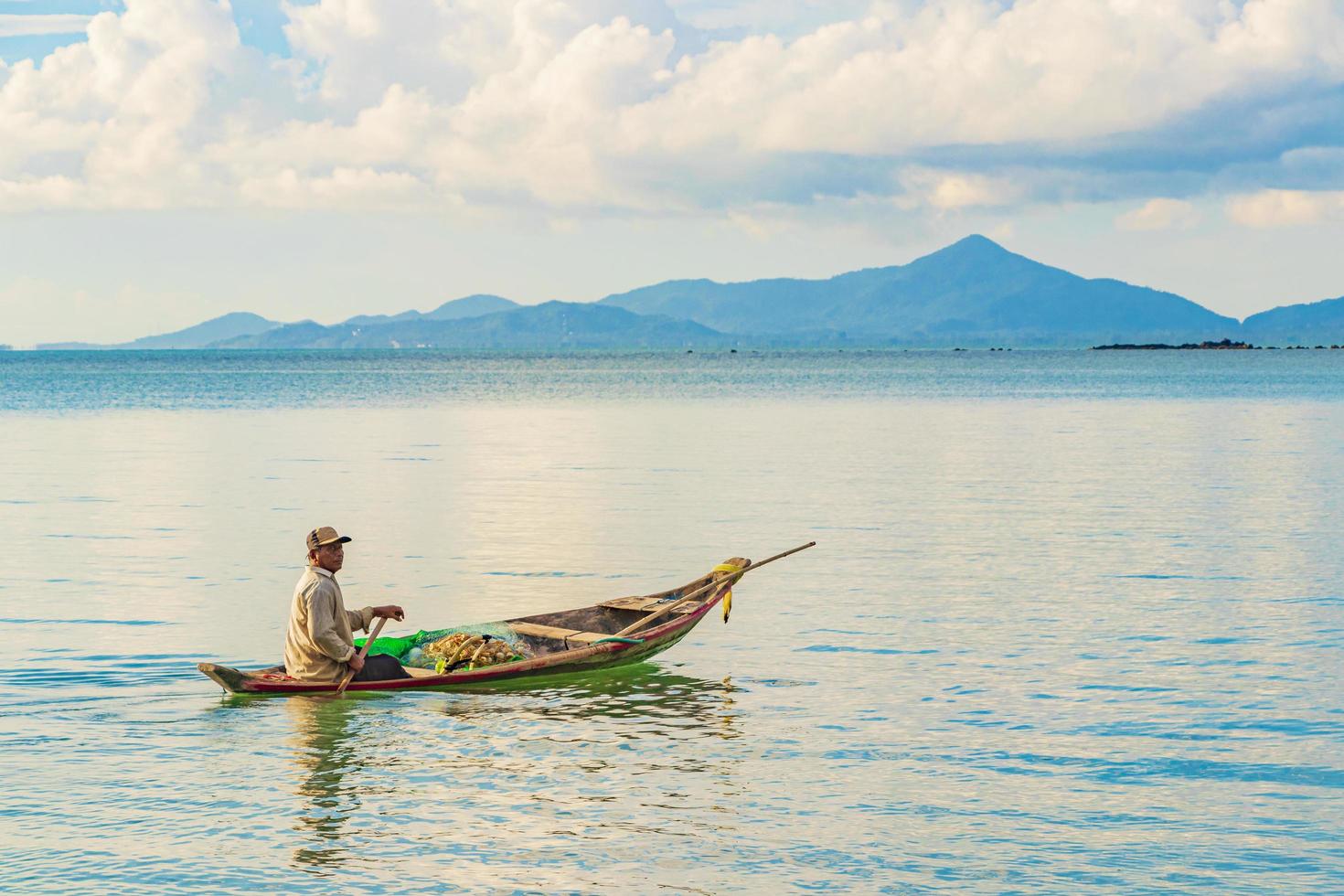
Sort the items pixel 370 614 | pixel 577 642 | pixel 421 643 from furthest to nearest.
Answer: pixel 577 642 → pixel 421 643 → pixel 370 614

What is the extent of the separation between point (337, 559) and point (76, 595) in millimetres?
9286

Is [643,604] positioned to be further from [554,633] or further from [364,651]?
[364,651]

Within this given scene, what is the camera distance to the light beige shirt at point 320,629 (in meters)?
15.4

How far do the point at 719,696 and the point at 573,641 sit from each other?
2236 millimetres

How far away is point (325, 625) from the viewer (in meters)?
15.7

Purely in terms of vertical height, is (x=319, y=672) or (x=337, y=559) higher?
(x=337, y=559)

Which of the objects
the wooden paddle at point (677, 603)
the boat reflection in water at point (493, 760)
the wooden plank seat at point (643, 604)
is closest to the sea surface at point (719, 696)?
the boat reflection in water at point (493, 760)

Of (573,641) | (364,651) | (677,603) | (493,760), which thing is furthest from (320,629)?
(677,603)

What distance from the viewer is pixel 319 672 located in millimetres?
16000

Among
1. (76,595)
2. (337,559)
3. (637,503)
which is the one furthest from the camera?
(637,503)

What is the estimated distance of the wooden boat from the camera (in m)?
16.0

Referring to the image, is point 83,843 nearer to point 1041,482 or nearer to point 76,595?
point 76,595

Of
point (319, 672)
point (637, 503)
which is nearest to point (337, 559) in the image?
point (319, 672)

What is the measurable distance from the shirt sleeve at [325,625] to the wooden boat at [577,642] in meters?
0.42
